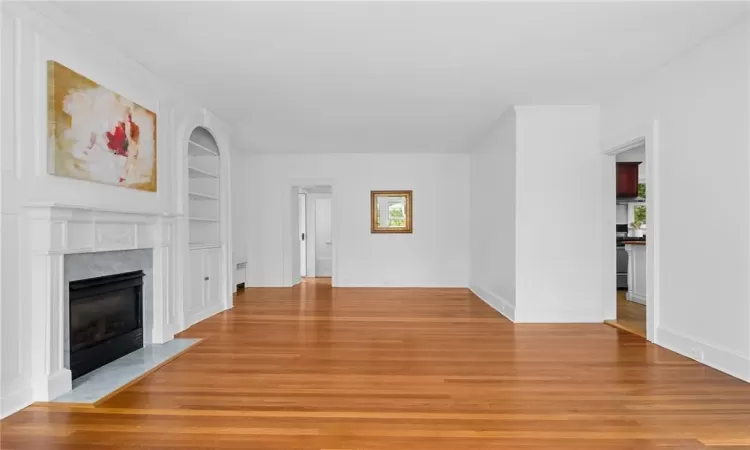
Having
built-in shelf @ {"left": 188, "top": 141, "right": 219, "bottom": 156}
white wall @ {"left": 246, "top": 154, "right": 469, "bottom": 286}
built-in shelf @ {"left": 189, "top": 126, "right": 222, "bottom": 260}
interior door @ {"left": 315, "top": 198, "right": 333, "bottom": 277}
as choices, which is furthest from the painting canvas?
interior door @ {"left": 315, "top": 198, "right": 333, "bottom": 277}

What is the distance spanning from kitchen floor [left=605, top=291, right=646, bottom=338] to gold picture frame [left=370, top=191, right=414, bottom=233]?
4117 mm

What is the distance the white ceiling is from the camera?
3.20 metres

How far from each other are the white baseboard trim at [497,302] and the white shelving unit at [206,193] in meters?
4.10

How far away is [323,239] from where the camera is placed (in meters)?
11.9

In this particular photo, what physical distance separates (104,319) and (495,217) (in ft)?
17.2

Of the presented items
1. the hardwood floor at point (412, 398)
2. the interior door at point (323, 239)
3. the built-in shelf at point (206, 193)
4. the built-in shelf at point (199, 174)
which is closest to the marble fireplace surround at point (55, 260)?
the hardwood floor at point (412, 398)

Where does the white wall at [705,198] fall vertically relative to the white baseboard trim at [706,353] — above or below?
above

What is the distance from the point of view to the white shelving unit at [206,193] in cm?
621

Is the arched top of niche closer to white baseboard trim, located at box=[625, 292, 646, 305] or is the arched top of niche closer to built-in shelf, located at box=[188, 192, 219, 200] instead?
built-in shelf, located at box=[188, 192, 219, 200]

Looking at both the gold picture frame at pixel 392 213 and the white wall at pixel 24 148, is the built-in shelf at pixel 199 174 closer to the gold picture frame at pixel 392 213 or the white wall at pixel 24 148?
the white wall at pixel 24 148

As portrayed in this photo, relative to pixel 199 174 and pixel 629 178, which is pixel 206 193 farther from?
pixel 629 178

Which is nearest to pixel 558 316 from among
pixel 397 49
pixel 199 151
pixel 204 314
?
pixel 397 49

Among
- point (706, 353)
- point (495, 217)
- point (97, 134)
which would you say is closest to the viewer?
point (97, 134)

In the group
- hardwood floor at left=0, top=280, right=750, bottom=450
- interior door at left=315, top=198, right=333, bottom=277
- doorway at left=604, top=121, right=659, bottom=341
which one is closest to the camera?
hardwood floor at left=0, top=280, right=750, bottom=450
